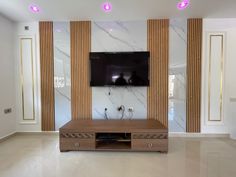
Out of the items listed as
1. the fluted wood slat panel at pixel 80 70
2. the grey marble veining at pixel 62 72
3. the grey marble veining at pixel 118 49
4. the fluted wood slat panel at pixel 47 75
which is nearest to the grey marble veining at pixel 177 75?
the grey marble veining at pixel 118 49

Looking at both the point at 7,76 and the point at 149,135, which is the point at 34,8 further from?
the point at 149,135

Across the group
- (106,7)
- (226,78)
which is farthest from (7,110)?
(226,78)

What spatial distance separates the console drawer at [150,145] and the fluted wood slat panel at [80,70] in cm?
135

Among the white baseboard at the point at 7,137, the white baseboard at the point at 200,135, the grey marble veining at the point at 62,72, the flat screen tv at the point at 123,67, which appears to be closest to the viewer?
the white baseboard at the point at 7,137

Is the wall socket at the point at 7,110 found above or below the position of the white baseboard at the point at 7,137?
above

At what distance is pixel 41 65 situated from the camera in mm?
3926

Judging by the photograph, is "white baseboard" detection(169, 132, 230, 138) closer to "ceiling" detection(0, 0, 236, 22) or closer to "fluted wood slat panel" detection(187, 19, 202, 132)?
"fluted wood slat panel" detection(187, 19, 202, 132)

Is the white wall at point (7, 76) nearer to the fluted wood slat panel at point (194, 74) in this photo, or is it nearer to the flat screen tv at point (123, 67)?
the flat screen tv at point (123, 67)

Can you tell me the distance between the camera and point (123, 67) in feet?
12.1

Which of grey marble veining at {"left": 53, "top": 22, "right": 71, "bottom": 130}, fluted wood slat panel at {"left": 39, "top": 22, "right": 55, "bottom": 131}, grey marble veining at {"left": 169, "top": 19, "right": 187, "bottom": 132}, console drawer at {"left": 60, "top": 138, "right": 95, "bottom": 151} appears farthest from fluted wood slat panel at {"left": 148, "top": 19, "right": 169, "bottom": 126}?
fluted wood slat panel at {"left": 39, "top": 22, "right": 55, "bottom": 131}

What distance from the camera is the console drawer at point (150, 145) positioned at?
2975 millimetres

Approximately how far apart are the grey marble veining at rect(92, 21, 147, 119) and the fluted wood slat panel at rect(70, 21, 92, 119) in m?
0.13

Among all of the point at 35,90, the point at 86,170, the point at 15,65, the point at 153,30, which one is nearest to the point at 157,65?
the point at 153,30

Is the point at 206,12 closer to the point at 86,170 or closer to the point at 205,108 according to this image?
the point at 205,108
